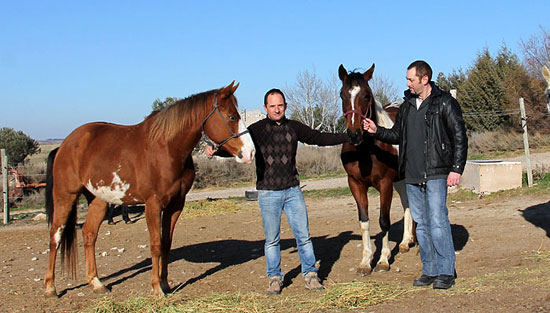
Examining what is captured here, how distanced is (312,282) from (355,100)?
6.40 feet

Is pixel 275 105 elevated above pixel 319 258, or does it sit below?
above

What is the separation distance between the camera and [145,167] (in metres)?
5.19

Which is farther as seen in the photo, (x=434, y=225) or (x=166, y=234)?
(x=166, y=234)

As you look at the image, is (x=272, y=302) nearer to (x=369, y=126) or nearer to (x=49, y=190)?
(x=369, y=126)

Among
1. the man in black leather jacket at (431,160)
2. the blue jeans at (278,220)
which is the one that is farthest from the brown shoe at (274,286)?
the man in black leather jacket at (431,160)

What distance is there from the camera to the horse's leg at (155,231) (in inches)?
199

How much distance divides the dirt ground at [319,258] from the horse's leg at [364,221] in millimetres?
177

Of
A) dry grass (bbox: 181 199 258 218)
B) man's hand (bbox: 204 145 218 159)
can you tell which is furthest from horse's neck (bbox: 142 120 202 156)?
dry grass (bbox: 181 199 258 218)

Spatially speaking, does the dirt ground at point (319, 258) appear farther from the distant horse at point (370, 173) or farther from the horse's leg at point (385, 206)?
the distant horse at point (370, 173)

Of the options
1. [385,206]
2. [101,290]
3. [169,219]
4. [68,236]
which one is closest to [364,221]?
[385,206]

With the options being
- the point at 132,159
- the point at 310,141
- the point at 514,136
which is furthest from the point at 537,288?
the point at 514,136

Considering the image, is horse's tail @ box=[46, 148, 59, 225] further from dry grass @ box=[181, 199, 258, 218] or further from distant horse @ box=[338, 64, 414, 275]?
dry grass @ box=[181, 199, 258, 218]

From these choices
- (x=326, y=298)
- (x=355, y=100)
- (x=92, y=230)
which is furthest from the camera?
(x=92, y=230)

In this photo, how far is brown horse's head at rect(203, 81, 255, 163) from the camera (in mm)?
4719
